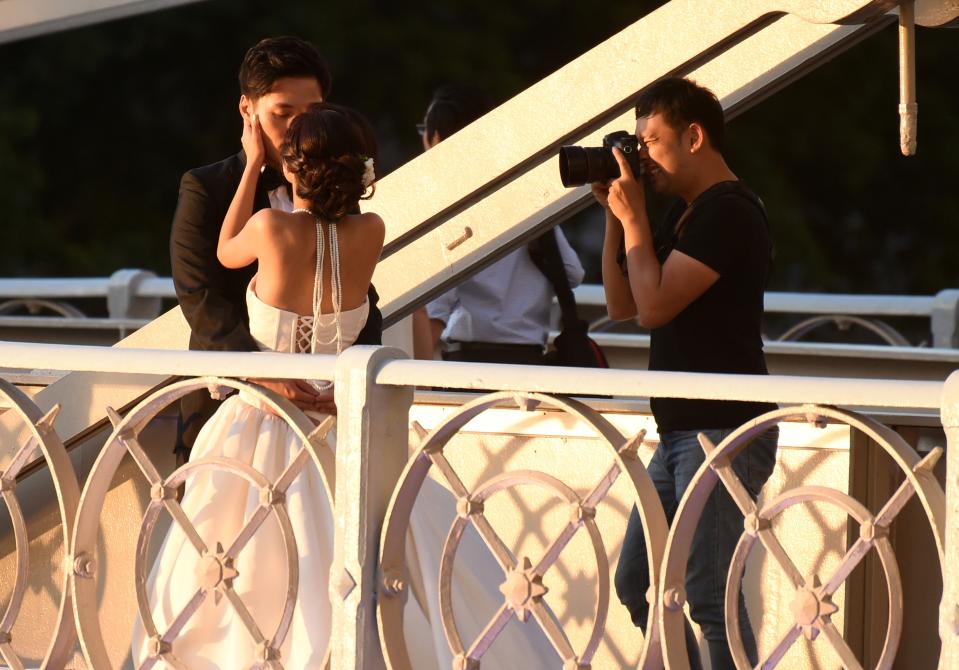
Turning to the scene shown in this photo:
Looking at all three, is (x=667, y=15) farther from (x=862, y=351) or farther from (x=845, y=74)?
(x=845, y=74)

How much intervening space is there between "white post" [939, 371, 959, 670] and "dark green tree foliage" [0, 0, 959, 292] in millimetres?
16161

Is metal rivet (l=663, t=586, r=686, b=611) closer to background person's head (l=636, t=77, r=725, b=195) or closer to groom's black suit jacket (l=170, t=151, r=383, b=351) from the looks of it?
background person's head (l=636, t=77, r=725, b=195)

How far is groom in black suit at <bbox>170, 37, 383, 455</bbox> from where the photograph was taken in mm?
4168

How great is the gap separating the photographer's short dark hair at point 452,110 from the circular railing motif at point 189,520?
2.00 m

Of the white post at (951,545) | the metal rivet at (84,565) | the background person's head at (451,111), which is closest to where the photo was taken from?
the white post at (951,545)

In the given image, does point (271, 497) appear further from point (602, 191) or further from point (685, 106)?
point (685, 106)

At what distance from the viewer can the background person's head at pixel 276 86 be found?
418 cm

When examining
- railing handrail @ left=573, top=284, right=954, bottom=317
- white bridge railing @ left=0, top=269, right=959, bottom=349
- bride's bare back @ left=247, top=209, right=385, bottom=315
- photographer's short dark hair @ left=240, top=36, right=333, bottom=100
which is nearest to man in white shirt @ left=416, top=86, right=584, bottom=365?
photographer's short dark hair @ left=240, top=36, right=333, bottom=100

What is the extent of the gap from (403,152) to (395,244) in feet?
50.7

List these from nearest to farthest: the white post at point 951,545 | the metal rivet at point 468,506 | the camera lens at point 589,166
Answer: the white post at point 951,545 → the metal rivet at point 468,506 → the camera lens at point 589,166

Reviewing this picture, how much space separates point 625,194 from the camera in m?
3.86

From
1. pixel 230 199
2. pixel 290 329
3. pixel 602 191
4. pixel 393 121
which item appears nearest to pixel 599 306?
pixel 230 199

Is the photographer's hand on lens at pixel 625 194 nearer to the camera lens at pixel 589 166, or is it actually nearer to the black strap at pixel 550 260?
the camera lens at pixel 589 166

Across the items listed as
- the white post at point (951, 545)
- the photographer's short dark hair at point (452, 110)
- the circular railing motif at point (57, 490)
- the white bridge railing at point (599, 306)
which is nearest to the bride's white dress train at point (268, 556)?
the circular railing motif at point (57, 490)
